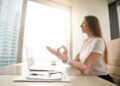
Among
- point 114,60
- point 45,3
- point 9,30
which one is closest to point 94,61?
point 114,60

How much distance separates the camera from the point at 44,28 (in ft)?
7.27

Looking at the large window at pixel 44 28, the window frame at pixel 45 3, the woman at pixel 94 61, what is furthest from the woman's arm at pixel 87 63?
the window frame at pixel 45 3

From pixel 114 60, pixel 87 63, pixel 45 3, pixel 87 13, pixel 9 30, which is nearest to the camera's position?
→ pixel 87 63

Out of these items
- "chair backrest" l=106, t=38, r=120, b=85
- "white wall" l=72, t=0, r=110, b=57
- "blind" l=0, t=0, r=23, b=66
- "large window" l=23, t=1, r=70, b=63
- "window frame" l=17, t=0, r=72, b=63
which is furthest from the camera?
"white wall" l=72, t=0, r=110, b=57

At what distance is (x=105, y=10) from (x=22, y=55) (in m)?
2.31

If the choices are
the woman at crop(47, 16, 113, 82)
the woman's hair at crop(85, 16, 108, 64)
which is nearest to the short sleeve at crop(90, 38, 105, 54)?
the woman at crop(47, 16, 113, 82)

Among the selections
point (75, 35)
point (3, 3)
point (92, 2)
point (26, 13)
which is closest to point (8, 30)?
point (3, 3)

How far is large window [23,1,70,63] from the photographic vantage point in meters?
2.03

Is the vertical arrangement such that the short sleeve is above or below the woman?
above

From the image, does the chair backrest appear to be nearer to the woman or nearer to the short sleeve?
the woman

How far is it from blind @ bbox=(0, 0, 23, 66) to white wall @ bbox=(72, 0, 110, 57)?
1.41 m

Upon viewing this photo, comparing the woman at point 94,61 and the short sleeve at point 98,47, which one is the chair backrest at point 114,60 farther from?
the short sleeve at point 98,47

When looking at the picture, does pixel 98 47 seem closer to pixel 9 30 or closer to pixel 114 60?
pixel 114 60

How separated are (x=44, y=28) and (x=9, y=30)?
81 cm
